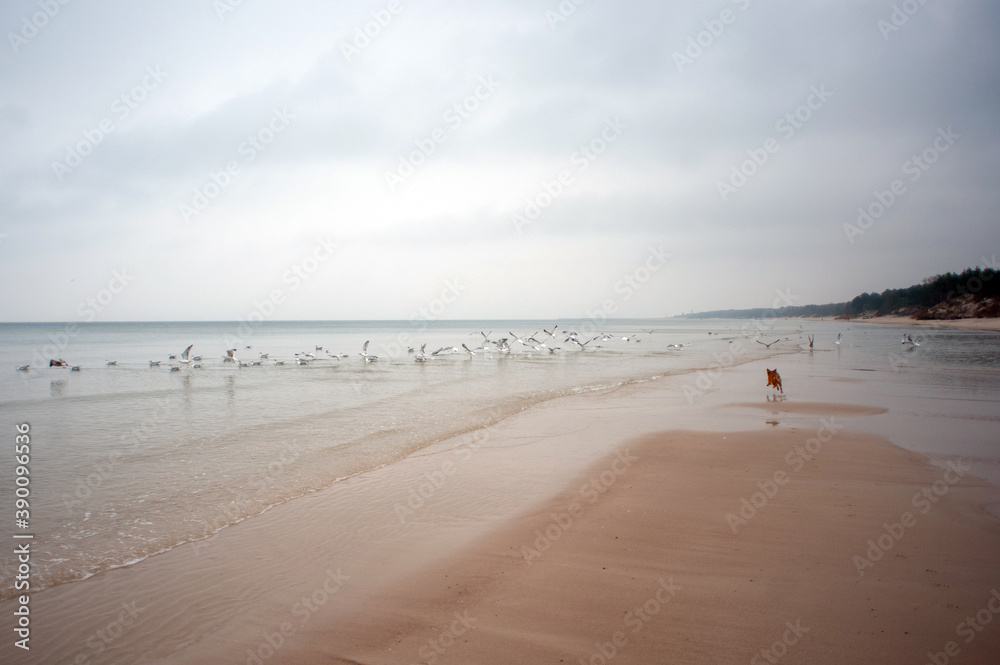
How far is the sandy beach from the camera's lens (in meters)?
3.86

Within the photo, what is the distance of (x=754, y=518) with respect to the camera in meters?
6.02

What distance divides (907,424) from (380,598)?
12.7 metres

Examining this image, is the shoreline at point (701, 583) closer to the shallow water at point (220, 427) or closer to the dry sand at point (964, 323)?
the shallow water at point (220, 427)

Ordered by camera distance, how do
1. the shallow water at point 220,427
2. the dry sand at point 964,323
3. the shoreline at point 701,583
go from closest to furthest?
the shoreline at point 701,583, the shallow water at point 220,427, the dry sand at point 964,323

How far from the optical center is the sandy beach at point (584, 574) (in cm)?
386

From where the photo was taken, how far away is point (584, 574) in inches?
190

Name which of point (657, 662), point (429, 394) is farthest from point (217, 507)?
point (429, 394)

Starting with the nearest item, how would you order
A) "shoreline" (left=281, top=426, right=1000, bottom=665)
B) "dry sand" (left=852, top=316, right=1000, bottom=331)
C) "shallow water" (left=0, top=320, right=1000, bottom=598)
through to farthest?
"shoreline" (left=281, top=426, right=1000, bottom=665)
"shallow water" (left=0, top=320, right=1000, bottom=598)
"dry sand" (left=852, top=316, right=1000, bottom=331)

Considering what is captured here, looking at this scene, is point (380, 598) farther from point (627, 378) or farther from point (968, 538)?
point (627, 378)

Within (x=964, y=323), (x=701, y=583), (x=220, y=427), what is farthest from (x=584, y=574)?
(x=964, y=323)

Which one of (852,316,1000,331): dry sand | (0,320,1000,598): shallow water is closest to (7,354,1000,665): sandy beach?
(0,320,1000,598): shallow water

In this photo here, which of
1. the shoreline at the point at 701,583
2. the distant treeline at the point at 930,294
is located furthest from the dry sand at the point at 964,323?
the shoreline at the point at 701,583

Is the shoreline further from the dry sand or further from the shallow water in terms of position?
the dry sand

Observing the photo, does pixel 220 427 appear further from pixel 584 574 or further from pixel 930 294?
pixel 930 294
